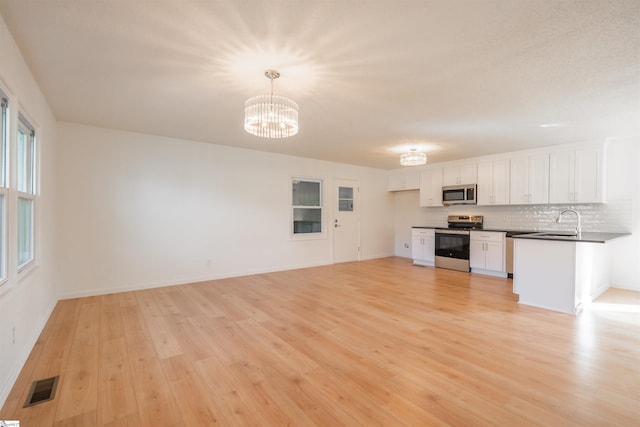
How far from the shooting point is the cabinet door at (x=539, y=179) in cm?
527

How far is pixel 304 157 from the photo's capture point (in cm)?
643

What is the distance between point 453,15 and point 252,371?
2.88m

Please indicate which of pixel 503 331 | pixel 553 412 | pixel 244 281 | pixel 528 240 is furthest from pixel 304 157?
pixel 553 412

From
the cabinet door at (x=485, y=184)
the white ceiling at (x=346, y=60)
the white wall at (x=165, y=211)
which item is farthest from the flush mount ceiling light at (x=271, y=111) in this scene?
the cabinet door at (x=485, y=184)

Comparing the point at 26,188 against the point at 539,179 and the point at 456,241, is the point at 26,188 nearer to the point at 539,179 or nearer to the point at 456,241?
the point at 456,241

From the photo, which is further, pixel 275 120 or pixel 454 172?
pixel 454 172

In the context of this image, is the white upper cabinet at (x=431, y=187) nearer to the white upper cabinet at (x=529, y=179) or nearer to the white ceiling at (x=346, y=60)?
the white upper cabinet at (x=529, y=179)

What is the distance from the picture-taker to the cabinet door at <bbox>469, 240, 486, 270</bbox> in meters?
5.83

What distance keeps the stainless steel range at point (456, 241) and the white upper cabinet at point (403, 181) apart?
124 cm

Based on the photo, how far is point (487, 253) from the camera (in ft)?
18.9

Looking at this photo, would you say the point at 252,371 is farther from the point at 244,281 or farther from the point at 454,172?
the point at 454,172

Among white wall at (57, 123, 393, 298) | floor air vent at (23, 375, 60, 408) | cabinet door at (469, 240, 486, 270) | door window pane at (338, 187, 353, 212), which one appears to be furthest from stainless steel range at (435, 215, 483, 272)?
floor air vent at (23, 375, 60, 408)

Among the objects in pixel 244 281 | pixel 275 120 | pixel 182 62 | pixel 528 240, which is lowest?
pixel 244 281

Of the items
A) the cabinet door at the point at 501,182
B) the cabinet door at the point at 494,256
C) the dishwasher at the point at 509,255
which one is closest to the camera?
the dishwasher at the point at 509,255
